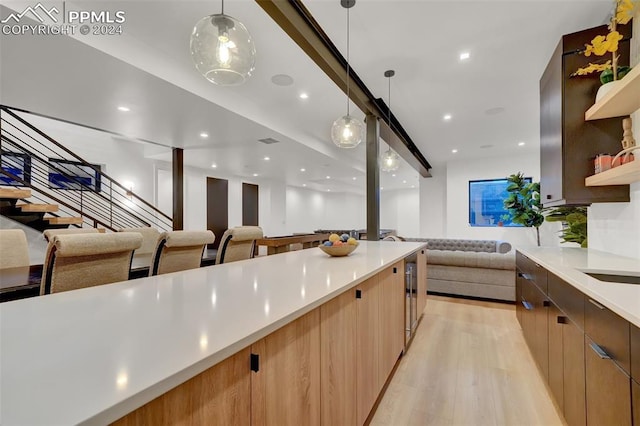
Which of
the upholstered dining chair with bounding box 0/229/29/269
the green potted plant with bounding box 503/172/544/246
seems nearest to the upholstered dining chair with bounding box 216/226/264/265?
the upholstered dining chair with bounding box 0/229/29/269

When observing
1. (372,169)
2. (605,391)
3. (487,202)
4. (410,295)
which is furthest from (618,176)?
(487,202)

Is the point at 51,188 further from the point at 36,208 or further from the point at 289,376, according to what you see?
the point at 289,376

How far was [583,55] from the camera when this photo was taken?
2.00 meters

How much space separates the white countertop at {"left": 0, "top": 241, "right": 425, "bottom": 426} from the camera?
1.52 feet

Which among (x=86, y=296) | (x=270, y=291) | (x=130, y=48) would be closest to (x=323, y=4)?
(x=130, y=48)

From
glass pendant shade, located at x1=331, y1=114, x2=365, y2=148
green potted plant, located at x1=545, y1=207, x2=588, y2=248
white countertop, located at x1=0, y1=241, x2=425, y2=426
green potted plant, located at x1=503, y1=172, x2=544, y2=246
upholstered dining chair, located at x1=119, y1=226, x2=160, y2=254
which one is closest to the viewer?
white countertop, located at x1=0, y1=241, x2=425, y2=426

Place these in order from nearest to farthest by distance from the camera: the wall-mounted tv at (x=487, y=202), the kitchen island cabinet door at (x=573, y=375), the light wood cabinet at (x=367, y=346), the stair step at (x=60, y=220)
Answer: the kitchen island cabinet door at (x=573, y=375) → the light wood cabinet at (x=367, y=346) → the stair step at (x=60, y=220) → the wall-mounted tv at (x=487, y=202)

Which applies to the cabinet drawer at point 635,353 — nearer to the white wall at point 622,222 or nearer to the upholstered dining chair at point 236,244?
the white wall at point 622,222

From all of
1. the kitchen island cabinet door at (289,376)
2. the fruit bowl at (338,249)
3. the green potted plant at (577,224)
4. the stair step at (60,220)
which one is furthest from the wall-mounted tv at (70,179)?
the green potted plant at (577,224)

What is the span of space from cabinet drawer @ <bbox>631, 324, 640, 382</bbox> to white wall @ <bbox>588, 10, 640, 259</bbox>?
122 cm

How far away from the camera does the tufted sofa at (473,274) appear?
3.87 metres

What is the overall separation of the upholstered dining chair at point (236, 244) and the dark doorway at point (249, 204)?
7181mm

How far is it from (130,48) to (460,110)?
3.97 m

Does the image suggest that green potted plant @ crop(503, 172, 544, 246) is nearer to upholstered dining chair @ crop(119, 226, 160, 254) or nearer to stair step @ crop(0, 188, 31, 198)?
upholstered dining chair @ crop(119, 226, 160, 254)
